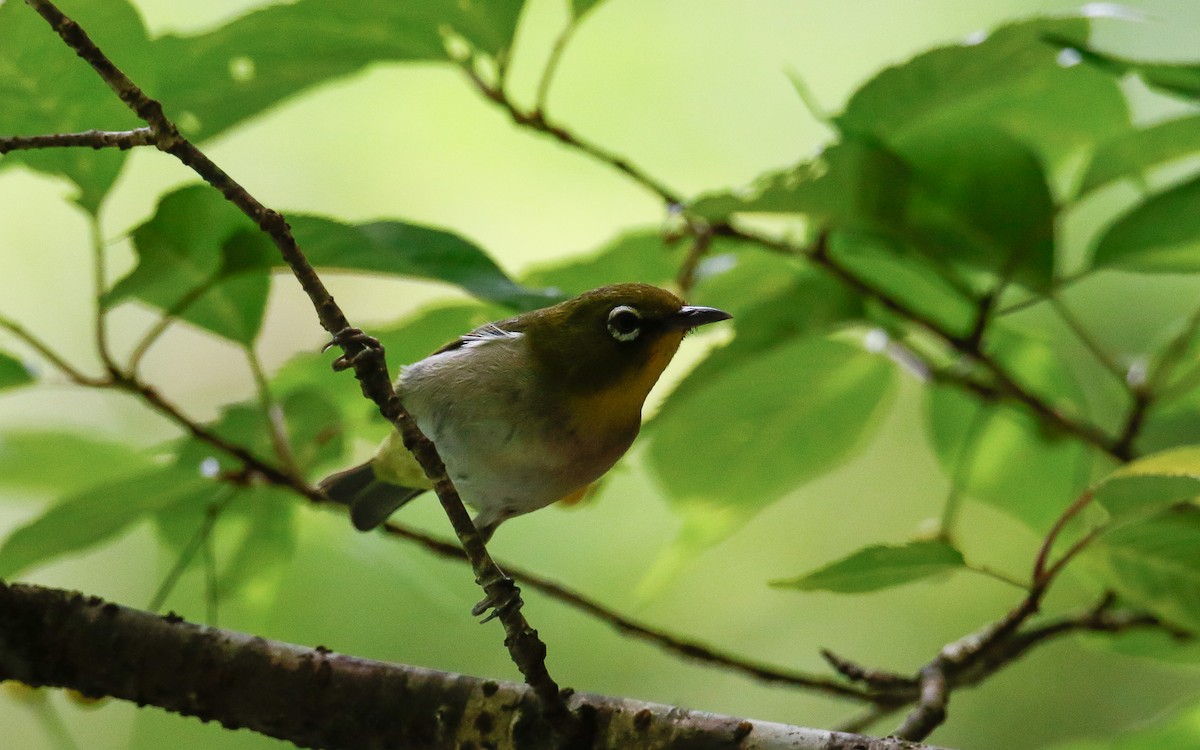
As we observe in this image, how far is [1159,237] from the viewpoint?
171 centimetres

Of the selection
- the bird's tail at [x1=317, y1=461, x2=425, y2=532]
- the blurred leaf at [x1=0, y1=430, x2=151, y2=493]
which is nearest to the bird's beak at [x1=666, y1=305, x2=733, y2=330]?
the bird's tail at [x1=317, y1=461, x2=425, y2=532]

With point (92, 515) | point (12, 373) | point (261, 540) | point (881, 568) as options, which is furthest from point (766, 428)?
point (12, 373)

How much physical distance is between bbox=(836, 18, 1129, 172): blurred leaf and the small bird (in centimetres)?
47

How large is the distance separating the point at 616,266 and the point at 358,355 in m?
0.86

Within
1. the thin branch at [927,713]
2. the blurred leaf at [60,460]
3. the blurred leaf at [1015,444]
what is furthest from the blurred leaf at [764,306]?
the blurred leaf at [60,460]

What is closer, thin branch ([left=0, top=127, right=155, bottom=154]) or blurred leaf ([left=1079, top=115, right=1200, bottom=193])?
thin branch ([left=0, top=127, right=155, bottom=154])

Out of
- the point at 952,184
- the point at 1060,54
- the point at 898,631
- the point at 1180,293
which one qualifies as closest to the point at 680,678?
the point at 898,631

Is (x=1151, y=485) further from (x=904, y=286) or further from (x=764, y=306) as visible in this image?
(x=904, y=286)

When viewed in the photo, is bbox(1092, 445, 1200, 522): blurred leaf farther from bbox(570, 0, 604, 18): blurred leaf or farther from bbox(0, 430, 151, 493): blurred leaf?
bbox(0, 430, 151, 493): blurred leaf

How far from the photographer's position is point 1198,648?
166 centimetres

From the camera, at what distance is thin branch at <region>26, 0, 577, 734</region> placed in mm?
912

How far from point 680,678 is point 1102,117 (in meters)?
2.51

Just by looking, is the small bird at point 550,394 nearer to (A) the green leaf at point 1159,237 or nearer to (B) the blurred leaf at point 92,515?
(B) the blurred leaf at point 92,515

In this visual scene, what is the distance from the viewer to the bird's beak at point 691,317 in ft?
4.77
